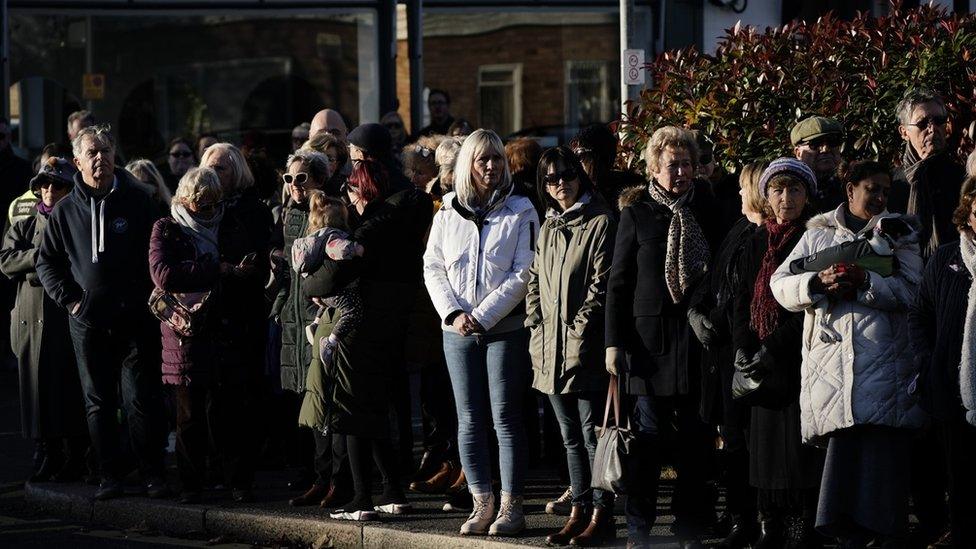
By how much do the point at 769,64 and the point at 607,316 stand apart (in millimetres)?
2331

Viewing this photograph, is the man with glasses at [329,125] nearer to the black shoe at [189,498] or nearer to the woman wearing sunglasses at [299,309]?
the woman wearing sunglasses at [299,309]

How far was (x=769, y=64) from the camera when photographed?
9844 mm

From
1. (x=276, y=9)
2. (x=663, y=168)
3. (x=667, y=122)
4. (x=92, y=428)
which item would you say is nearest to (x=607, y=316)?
(x=663, y=168)

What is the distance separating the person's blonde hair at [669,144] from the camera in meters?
8.35

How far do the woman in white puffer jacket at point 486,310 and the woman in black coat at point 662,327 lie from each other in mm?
650

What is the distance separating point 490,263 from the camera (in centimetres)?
877

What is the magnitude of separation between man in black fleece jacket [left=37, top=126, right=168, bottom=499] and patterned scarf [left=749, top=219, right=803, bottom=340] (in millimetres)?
3940

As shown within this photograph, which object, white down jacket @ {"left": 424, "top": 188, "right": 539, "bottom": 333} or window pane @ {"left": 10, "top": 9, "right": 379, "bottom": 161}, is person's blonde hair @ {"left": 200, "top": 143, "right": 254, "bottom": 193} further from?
window pane @ {"left": 10, "top": 9, "right": 379, "bottom": 161}

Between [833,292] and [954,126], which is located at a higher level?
[954,126]

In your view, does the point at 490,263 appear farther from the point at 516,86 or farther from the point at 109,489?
the point at 516,86

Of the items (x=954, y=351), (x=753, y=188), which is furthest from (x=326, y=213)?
(x=954, y=351)

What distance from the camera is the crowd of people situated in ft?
24.7

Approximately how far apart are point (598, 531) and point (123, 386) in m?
3.29

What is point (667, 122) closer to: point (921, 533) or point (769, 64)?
point (769, 64)
